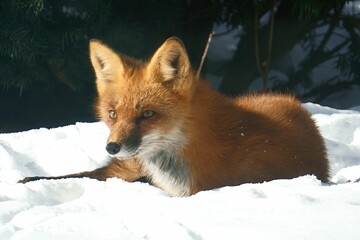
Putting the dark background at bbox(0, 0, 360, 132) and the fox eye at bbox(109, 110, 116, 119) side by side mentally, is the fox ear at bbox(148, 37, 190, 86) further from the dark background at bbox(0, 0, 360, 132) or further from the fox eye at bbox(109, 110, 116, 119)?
the dark background at bbox(0, 0, 360, 132)

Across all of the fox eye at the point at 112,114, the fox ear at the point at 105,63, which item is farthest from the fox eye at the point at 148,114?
the fox ear at the point at 105,63

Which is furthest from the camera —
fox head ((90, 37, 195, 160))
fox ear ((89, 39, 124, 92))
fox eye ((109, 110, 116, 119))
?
fox ear ((89, 39, 124, 92))

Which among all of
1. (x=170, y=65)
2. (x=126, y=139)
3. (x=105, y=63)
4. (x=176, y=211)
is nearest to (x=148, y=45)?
(x=105, y=63)

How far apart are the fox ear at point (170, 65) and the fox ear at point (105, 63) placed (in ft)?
0.57

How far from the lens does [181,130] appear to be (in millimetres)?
3520

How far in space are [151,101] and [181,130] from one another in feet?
0.60

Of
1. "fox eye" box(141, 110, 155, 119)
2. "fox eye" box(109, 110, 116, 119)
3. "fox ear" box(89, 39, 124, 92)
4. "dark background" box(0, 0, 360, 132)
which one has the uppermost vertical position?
"fox ear" box(89, 39, 124, 92)

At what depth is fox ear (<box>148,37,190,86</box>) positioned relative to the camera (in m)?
3.52

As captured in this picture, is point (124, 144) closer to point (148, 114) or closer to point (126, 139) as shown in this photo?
point (126, 139)

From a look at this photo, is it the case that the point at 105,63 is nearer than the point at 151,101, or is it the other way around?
the point at 151,101

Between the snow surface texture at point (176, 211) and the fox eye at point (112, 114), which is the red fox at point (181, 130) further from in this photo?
the snow surface texture at point (176, 211)

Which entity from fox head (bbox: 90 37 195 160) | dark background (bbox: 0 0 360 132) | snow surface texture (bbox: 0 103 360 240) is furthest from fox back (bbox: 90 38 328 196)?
dark background (bbox: 0 0 360 132)

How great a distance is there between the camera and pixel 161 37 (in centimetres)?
582

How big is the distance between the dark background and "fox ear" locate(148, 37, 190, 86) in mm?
1767
